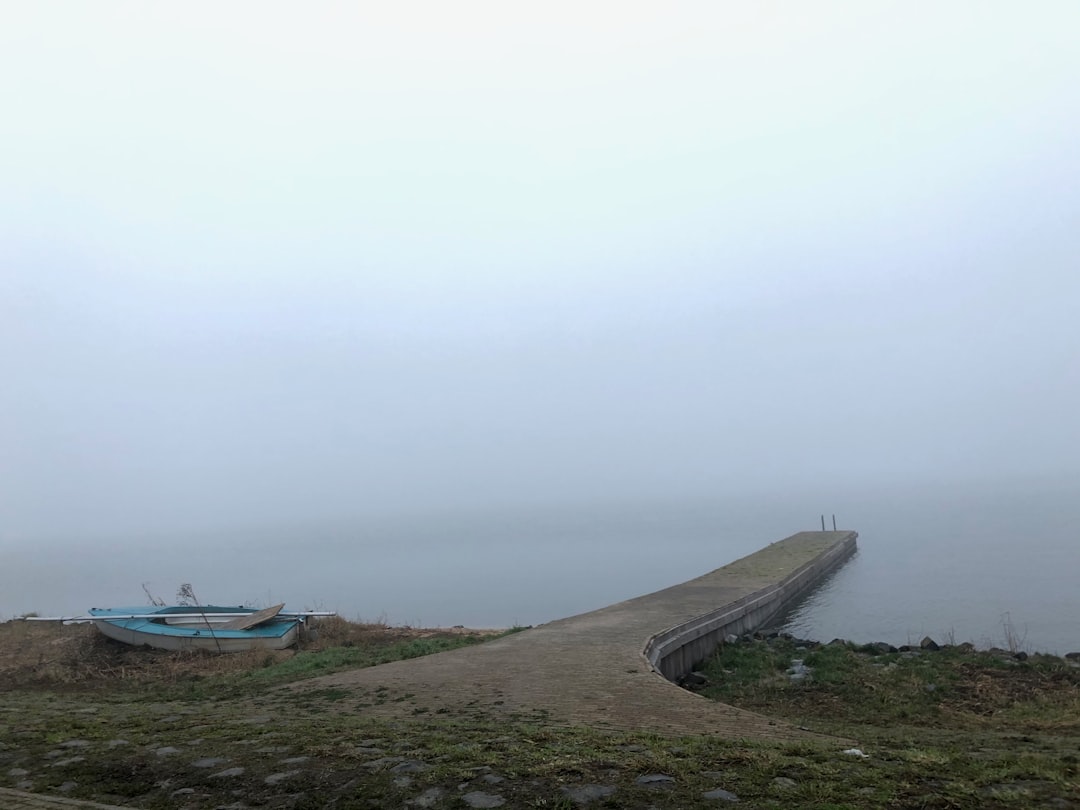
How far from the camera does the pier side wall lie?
1454 centimetres

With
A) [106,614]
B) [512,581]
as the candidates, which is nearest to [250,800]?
[106,614]

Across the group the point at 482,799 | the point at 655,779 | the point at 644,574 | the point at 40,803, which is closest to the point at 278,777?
the point at 40,803

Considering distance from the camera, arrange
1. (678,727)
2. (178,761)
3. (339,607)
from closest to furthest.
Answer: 1. (178,761)
2. (678,727)
3. (339,607)

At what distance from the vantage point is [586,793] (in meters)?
5.37

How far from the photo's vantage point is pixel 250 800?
18.1ft

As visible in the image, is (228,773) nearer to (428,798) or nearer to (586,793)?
(428,798)

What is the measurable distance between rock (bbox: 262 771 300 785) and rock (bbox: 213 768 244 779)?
1.06 ft

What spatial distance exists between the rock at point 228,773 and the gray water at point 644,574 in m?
20.5

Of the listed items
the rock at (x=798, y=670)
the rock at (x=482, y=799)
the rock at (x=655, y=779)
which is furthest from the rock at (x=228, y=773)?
the rock at (x=798, y=670)

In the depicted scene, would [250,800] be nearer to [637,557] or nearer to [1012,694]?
[1012,694]

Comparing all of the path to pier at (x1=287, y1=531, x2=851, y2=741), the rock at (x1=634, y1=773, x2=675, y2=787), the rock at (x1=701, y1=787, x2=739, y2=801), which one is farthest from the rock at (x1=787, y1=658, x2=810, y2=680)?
the rock at (x1=701, y1=787, x2=739, y2=801)

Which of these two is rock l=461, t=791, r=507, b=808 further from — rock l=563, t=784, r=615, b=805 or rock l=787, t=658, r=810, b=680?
rock l=787, t=658, r=810, b=680

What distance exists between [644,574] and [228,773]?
39.5m

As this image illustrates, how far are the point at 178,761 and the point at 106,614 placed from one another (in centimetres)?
2113
